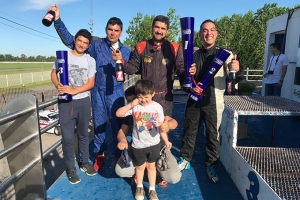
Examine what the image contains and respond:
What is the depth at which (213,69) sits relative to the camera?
2762 mm

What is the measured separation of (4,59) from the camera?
139 metres

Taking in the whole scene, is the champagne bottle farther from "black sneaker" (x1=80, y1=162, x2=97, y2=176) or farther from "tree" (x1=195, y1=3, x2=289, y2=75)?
"tree" (x1=195, y1=3, x2=289, y2=75)

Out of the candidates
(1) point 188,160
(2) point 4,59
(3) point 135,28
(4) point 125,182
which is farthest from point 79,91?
(2) point 4,59

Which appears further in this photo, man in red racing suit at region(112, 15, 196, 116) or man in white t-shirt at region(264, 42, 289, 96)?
man in white t-shirt at region(264, 42, 289, 96)

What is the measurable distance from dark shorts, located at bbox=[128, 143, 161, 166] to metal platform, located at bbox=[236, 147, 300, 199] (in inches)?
39.1

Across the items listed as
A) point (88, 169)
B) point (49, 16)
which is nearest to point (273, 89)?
point (88, 169)

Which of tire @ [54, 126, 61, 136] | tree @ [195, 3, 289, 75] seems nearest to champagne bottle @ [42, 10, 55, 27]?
tire @ [54, 126, 61, 136]

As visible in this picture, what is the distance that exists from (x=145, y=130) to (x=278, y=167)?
1.42m

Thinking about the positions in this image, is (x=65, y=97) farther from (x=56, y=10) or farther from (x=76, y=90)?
(x=56, y=10)

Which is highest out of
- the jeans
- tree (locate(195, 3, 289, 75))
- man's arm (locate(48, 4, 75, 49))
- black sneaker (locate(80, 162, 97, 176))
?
tree (locate(195, 3, 289, 75))

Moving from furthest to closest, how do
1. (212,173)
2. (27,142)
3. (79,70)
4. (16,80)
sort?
(16,80), (212,173), (79,70), (27,142)

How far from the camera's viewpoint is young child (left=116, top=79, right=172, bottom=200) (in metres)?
2.56

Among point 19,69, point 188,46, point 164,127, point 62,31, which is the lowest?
point 19,69

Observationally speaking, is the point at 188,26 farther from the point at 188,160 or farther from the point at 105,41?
the point at 188,160
